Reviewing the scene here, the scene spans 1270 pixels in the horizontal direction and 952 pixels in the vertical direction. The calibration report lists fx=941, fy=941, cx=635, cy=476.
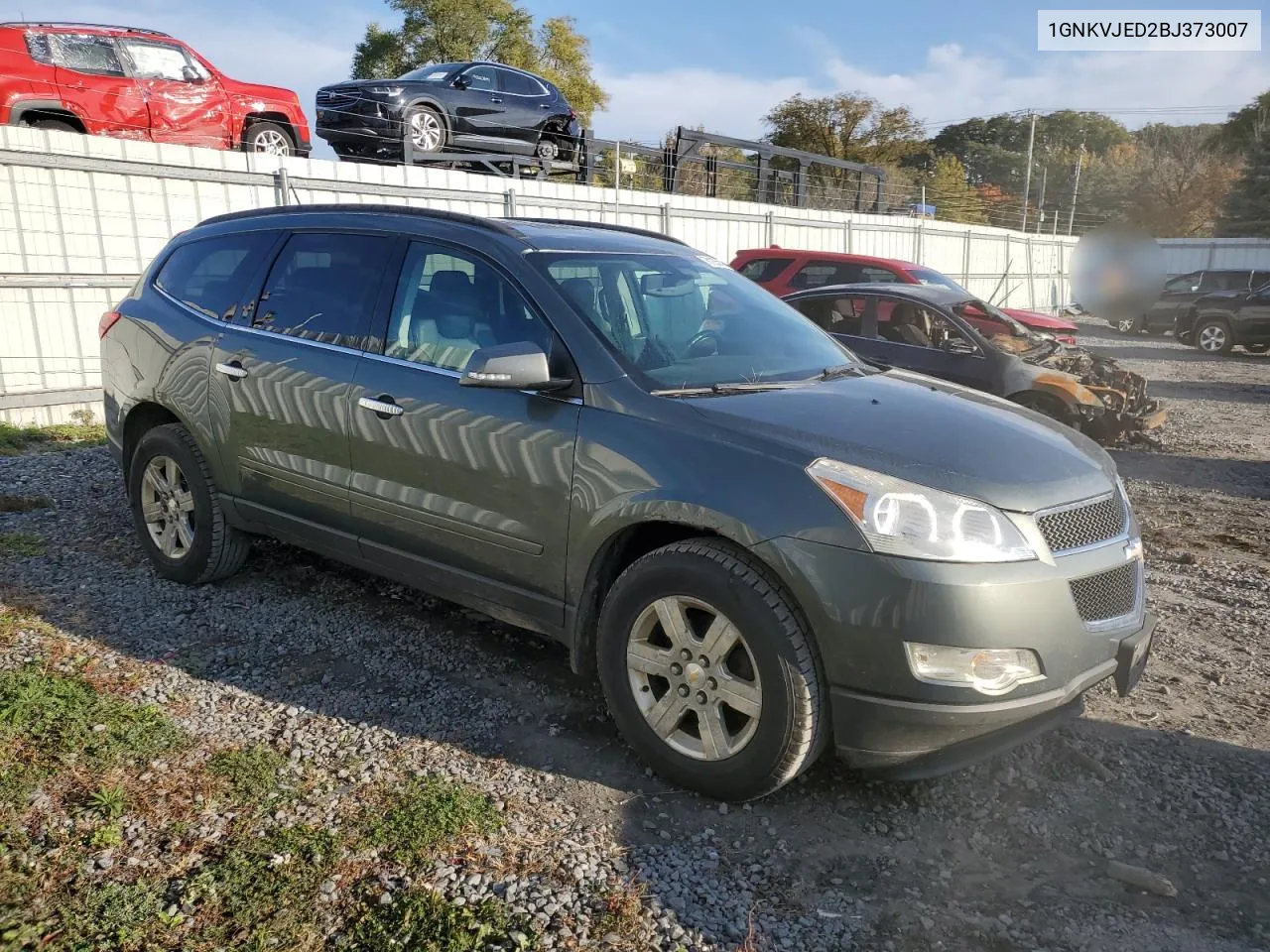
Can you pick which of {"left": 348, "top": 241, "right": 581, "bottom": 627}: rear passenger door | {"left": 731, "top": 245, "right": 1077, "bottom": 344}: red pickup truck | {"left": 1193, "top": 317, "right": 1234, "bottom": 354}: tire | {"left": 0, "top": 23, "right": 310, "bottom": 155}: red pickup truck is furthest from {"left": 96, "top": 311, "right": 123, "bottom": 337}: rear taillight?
{"left": 1193, "top": 317, "right": 1234, "bottom": 354}: tire

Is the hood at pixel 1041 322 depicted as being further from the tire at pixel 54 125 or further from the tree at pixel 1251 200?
the tree at pixel 1251 200

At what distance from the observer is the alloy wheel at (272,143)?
11938 mm

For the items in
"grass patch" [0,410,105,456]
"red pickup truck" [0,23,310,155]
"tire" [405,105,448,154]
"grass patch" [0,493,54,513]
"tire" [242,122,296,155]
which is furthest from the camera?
"tire" [405,105,448,154]

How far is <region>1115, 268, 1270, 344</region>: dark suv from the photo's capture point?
804 inches

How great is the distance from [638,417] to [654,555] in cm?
46

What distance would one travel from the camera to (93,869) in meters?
2.51

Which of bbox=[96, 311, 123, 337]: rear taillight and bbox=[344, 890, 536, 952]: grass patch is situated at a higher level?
bbox=[96, 311, 123, 337]: rear taillight

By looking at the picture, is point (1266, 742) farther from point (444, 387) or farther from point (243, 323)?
point (243, 323)

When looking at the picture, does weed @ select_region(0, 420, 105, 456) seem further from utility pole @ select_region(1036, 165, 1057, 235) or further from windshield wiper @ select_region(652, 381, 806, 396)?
utility pole @ select_region(1036, 165, 1057, 235)

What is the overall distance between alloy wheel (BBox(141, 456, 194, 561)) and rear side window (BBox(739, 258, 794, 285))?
29.5ft

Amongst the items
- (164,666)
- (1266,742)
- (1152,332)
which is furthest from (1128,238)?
(164,666)

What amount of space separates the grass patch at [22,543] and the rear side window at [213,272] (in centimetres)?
163

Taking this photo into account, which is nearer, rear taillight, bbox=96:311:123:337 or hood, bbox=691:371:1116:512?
hood, bbox=691:371:1116:512

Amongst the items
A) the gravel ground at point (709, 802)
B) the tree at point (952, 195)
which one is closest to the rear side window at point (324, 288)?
the gravel ground at point (709, 802)
